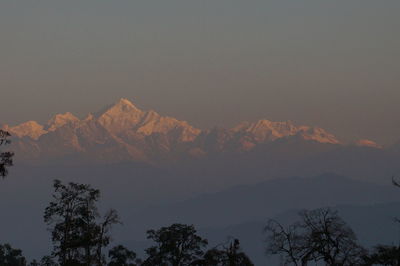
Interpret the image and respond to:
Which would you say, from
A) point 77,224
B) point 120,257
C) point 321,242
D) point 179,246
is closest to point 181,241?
point 179,246

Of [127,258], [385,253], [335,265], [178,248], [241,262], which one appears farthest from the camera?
[127,258]

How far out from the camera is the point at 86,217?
72625mm

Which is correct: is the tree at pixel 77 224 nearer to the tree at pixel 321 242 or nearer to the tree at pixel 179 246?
the tree at pixel 179 246

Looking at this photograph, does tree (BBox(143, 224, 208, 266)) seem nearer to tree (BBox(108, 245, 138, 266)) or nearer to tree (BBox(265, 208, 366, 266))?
tree (BBox(108, 245, 138, 266))

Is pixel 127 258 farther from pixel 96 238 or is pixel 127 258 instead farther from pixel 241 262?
pixel 241 262

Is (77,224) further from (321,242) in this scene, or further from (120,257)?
(321,242)

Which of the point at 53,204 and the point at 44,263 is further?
the point at 44,263

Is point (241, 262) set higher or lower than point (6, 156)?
lower

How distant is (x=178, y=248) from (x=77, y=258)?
12500 millimetres

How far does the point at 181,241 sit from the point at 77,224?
43.7 feet

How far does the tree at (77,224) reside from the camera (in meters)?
72.1

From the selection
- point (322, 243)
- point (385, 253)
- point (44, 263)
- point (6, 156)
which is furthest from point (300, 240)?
point (44, 263)

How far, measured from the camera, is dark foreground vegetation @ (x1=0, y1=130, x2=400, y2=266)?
191 feet

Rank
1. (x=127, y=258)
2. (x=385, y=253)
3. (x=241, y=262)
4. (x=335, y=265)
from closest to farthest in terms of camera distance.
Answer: (x=335, y=265)
(x=241, y=262)
(x=385, y=253)
(x=127, y=258)
